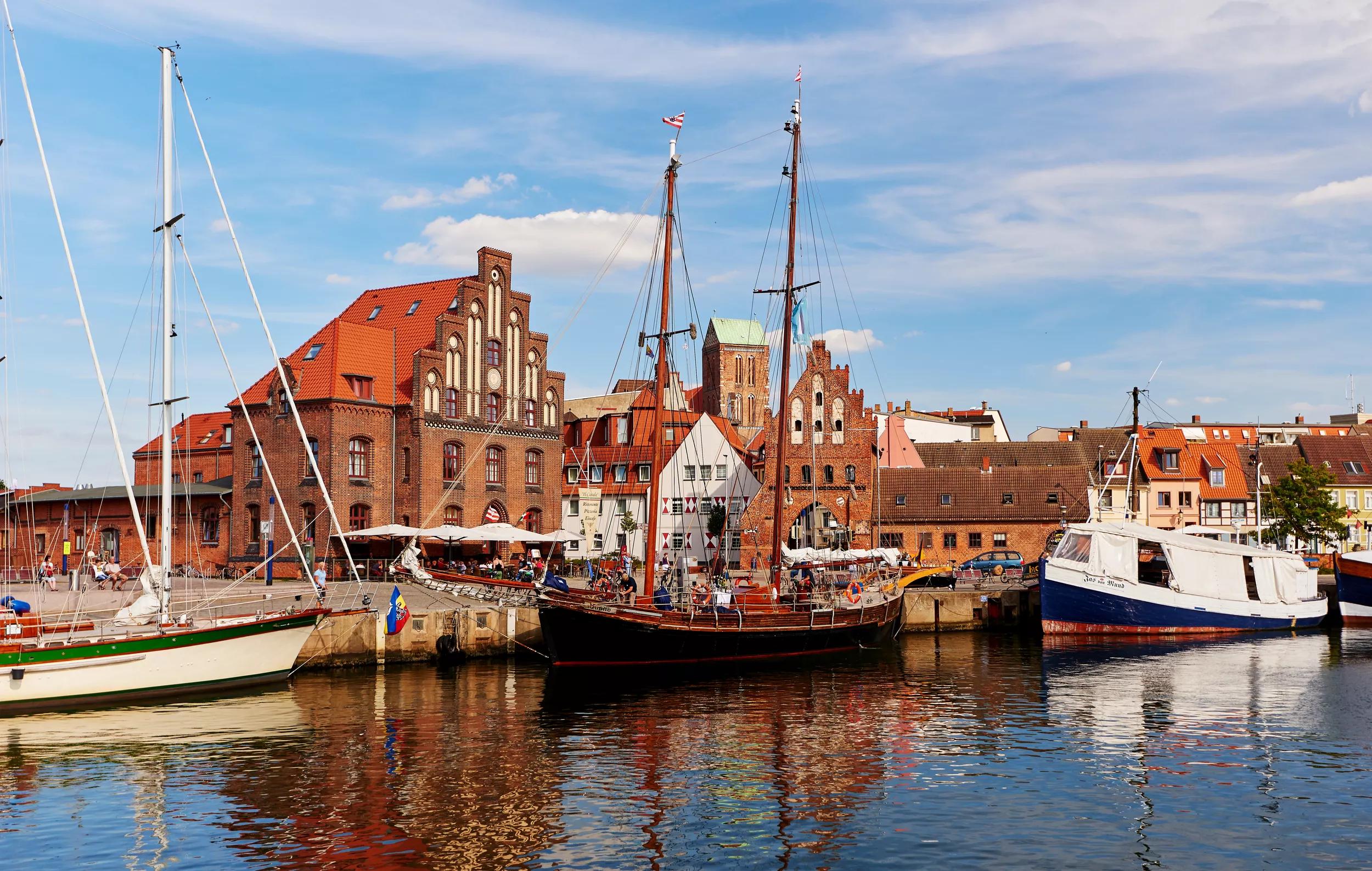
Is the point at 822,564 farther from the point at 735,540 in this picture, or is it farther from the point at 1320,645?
the point at 1320,645

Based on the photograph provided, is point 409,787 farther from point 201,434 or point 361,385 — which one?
point 201,434

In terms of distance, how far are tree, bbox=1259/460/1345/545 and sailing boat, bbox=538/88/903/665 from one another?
4210 centimetres

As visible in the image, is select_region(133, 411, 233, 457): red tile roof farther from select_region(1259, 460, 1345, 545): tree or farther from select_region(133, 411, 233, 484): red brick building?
select_region(1259, 460, 1345, 545): tree

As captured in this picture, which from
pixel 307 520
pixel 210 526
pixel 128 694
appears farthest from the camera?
Answer: pixel 210 526

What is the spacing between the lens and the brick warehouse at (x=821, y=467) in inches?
3000

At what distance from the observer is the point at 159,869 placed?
19.0 meters

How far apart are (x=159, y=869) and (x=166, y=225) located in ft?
75.9

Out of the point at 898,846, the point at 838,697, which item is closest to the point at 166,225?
the point at 838,697

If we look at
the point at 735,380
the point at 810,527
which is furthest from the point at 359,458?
the point at 735,380

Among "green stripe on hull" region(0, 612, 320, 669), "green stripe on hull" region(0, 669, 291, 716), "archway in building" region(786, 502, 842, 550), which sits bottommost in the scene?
"green stripe on hull" region(0, 669, 291, 716)

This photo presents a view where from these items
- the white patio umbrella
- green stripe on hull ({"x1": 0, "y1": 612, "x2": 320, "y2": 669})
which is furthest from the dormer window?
green stripe on hull ({"x1": 0, "y1": 612, "x2": 320, "y2": 669})

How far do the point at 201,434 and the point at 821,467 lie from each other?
1689 inches

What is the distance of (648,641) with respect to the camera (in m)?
42.7

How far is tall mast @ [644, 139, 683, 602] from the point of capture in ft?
143
